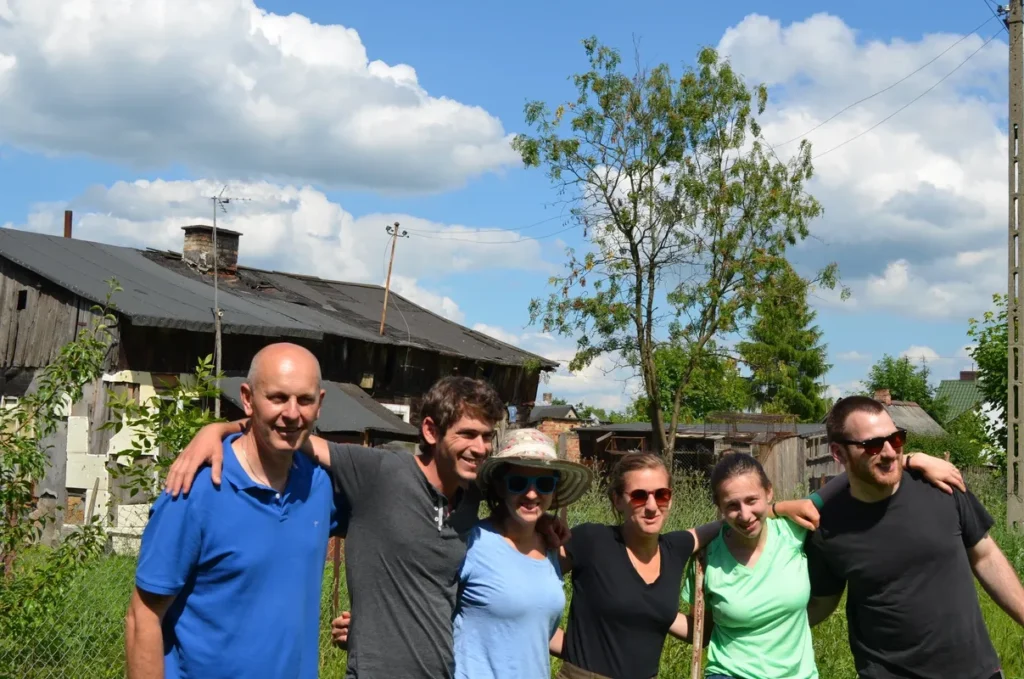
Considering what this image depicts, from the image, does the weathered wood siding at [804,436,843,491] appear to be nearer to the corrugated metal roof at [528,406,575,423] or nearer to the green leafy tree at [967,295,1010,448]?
the green leafy tree at [967,295,1010,448]

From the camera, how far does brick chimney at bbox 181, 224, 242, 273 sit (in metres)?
24.7

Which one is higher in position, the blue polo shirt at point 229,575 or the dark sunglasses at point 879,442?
the dark sunglasses at point 879,442

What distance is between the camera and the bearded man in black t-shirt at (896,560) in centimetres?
366

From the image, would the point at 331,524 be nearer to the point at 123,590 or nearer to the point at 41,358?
the point at 123,590

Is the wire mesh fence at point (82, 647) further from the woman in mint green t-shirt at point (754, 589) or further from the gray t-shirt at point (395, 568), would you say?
the gray t-shirt at point (395, 568)

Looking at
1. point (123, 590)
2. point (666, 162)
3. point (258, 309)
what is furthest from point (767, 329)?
point (123, 590)

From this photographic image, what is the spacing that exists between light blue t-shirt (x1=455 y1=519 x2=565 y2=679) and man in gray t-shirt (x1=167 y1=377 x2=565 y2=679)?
6cm

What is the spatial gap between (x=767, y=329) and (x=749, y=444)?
7498 mm

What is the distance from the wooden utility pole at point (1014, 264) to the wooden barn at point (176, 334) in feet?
34.2

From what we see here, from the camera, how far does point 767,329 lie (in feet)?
72.1

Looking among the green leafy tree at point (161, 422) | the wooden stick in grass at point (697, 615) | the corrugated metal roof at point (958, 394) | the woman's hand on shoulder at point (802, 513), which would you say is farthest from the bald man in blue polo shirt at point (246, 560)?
the corrugated metal roof at point (958, 394)

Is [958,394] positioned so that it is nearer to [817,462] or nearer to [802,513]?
[817,462]

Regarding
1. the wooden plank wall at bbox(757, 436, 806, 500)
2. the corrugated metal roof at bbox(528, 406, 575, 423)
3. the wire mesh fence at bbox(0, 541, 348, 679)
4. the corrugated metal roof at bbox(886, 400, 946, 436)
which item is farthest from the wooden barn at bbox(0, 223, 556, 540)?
the corrugated metal roof at bbox(528, 406, 575, 423)

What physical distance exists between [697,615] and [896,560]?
72cm
